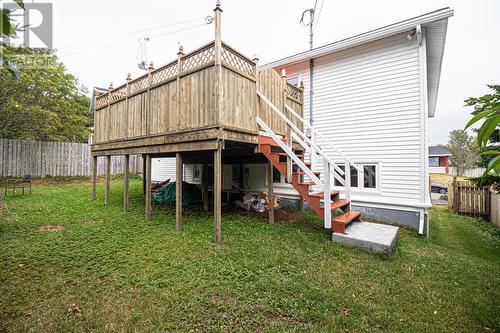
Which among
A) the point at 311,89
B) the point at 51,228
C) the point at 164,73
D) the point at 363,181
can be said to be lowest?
the point at 51,228

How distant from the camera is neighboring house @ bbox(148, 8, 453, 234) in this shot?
19.6ft

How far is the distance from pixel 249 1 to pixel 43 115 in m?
12.7

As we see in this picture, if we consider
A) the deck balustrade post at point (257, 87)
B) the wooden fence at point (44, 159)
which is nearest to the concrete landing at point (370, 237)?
the deck balustrade post at point (257, 87)

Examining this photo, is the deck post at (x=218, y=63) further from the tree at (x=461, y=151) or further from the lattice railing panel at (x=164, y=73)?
the tree at (x=461, y=151)

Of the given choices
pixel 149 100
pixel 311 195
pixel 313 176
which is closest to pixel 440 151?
pixel 311 195

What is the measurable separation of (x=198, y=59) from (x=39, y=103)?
1333 cm

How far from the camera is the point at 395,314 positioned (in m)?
2.62

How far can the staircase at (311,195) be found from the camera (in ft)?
15.5

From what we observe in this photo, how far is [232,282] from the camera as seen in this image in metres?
3.17

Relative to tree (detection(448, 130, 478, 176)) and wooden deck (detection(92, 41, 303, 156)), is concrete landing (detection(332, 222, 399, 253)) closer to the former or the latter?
wooden deck (detection(92, 41, 303, 156))

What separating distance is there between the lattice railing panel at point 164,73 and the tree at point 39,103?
8.23 m

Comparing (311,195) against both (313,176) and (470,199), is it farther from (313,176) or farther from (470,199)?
(470,199)

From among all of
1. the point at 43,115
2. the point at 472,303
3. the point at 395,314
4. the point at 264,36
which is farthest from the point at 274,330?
the point at 264,36

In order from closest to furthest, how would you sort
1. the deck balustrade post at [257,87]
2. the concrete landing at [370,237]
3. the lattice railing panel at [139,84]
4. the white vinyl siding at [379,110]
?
the concrete landing at [370,237] < the deck balustrade post at [257,87] < the white vinyl siding at [379,110] < the lattice railing panel at [139,84]
